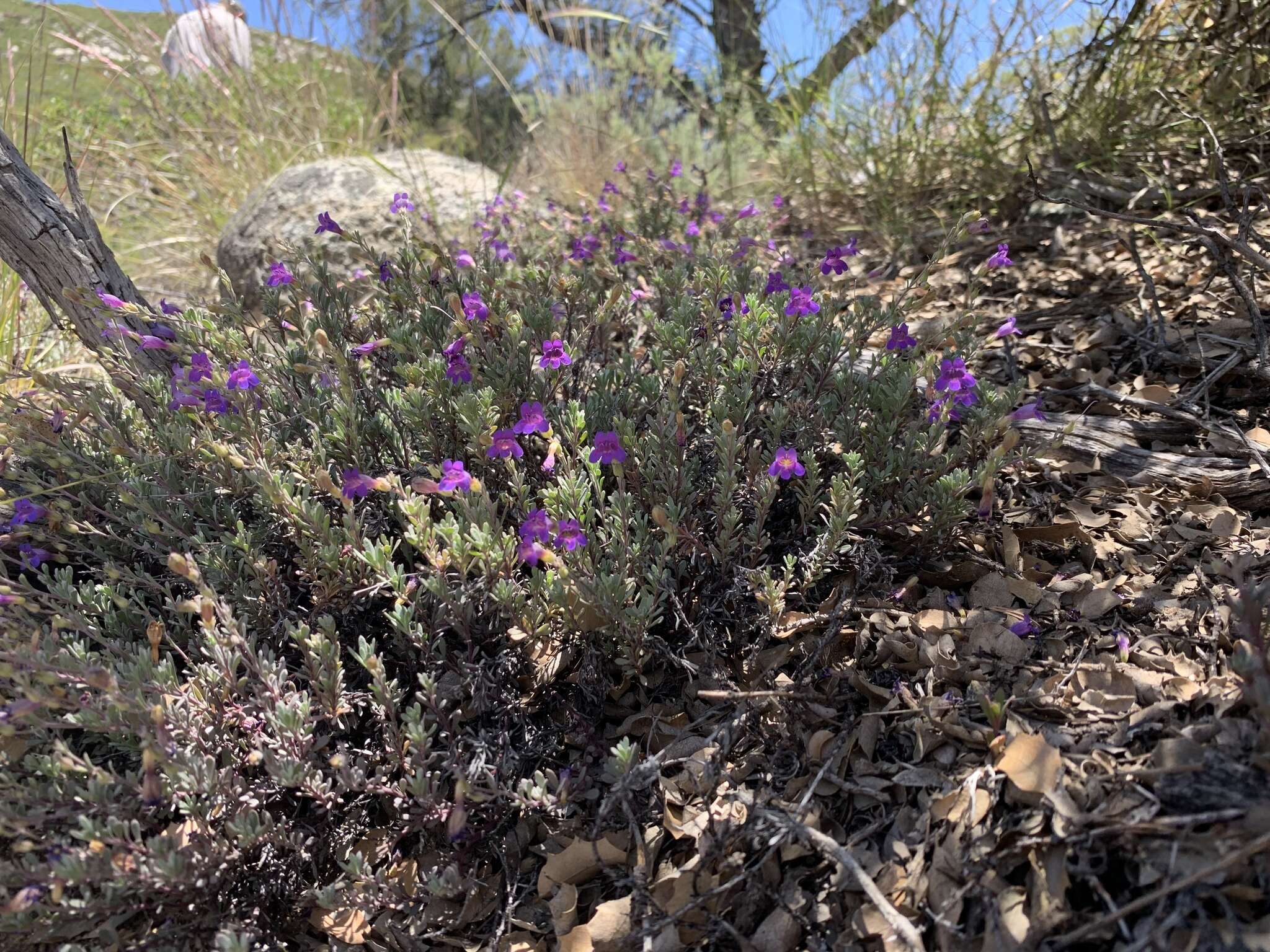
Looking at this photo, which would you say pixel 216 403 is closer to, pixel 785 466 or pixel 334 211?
pixel 785 466

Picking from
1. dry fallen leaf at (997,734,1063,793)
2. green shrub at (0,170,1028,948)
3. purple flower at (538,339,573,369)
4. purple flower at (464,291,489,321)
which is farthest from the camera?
purple flower at (464,291,489,321)

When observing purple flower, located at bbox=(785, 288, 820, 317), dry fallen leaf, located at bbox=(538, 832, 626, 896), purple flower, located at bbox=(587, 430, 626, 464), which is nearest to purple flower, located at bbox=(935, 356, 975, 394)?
purple flower, located at bbox=(785, 288, 820, 317)

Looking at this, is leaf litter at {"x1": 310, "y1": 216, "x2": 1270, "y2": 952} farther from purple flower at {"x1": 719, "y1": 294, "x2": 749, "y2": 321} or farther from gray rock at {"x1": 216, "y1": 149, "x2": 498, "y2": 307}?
gray rock at {"x1": 216, "y1": 149, "x2": 498, "y2": 307}

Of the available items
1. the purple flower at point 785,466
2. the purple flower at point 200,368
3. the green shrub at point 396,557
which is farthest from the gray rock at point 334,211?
the purple flower at point 785,466

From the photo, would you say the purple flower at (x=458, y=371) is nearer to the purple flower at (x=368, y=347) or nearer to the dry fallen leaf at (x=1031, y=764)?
the purple flower at (x=368, y=347)

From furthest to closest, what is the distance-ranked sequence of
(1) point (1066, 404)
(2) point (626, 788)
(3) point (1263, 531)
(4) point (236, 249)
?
(4) point (236, 249) < (1) point (1066, 404) < (3) point (1263, 531) < (2) point (626, 788)

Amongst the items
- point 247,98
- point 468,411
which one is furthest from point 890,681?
point 247,98

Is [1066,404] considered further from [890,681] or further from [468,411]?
[468,411]
